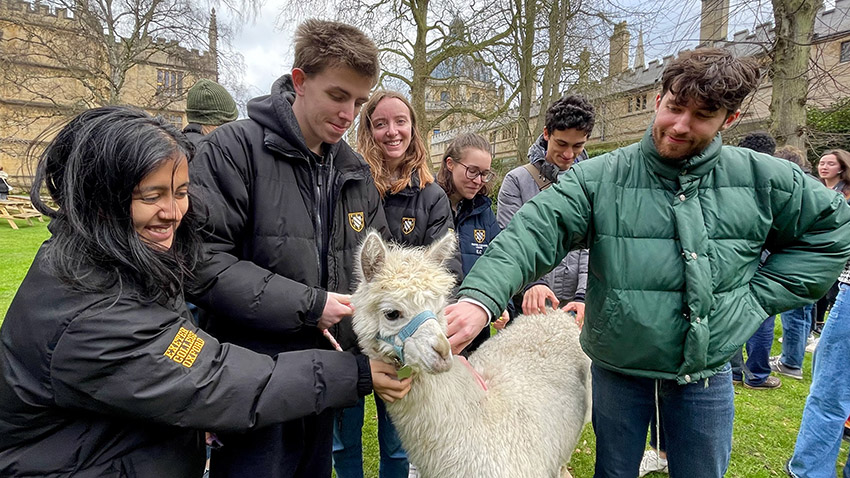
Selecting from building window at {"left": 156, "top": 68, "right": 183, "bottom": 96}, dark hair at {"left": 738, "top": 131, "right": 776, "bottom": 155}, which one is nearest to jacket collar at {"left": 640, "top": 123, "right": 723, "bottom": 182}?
dark hair at {"left": 738, "top": 131, "right": 776, "bottom": 155}

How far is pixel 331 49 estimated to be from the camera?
1.79 metres

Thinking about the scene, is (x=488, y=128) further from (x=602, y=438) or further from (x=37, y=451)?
(x=37, y=451)

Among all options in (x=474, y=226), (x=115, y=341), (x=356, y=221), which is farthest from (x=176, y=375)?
(x=474, y=226)

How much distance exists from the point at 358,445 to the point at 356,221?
1434mm

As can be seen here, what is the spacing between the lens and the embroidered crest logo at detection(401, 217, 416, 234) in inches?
106

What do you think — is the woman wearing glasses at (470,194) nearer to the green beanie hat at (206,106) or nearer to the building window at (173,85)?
the green beanie hat at (206,106)

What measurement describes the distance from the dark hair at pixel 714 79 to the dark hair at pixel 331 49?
121cm

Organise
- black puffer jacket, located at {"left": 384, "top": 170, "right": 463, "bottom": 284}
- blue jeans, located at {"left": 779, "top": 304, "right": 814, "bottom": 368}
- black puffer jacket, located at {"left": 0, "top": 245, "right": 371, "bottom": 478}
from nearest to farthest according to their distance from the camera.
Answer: black puffer jacket, located at {"left": 0, "top": 245, "right": 371, "bottom": 478}
black puffer jacket, located at {"left": 384, "top": 170, "right": 463, "bottom": 284}
blue jeans, located at {"left": 779, "top": 304, "right": 814, "bottom": 368}

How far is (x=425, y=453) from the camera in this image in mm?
1986

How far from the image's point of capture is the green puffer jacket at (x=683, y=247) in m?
1.73

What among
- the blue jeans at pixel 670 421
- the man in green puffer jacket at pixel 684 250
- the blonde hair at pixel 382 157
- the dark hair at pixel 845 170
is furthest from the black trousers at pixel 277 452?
the dark hair at pixel 845 170

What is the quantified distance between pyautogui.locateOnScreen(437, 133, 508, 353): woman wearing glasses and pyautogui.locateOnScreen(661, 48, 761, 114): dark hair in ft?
5.49

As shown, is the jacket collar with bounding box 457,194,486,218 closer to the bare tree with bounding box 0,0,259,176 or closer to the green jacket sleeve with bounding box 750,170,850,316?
the green jacket sleeve with bounding box 750,170,850,316

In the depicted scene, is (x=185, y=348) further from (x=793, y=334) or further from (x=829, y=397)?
(x=793, y=334)
